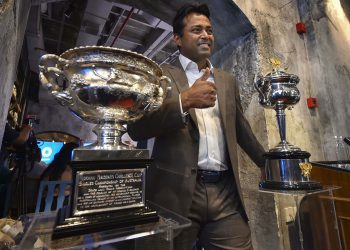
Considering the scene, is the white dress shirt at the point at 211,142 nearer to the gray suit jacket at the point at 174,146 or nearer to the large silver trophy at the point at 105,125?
the gray suit jacket at the point at 174,146

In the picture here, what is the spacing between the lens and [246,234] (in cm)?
92

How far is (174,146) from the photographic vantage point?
88cm

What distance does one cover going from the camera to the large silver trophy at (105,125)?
54cm

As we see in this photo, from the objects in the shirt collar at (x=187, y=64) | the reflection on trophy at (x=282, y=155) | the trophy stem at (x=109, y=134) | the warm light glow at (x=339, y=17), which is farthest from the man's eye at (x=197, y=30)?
the warm light glow at (x=339, y=17)

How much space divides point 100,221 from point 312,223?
114cm

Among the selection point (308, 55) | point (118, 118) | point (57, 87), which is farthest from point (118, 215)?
point (308, 55)

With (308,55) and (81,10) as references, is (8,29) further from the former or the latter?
(81,10)

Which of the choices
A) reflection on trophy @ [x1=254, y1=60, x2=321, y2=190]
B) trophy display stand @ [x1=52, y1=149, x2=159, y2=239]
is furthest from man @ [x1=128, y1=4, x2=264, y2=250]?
trophy display stand @ [x1=52, y1=149, x2=159, y2=239]

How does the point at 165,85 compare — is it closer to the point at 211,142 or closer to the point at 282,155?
the point at 211,142

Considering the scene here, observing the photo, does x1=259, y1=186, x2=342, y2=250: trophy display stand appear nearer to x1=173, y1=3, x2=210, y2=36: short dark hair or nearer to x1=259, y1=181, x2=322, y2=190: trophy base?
x1=259, y1=181, x2=322, y2=190: trophy base

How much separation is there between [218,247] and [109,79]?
75 cm

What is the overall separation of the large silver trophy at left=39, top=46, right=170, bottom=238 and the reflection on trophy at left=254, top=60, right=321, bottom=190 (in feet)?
2.12

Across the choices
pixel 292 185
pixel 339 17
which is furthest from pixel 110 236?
pixel 339 17

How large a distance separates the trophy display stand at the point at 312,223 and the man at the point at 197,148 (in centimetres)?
24
